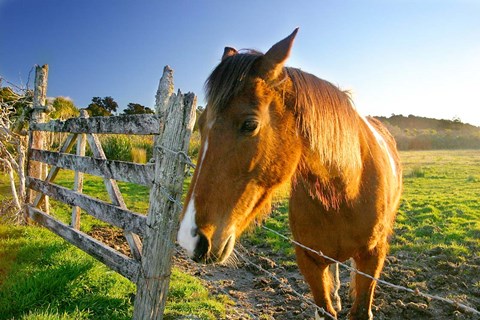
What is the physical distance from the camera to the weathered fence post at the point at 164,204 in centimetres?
263

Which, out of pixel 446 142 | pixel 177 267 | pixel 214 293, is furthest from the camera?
pixel 446 142

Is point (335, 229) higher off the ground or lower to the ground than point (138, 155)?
higher

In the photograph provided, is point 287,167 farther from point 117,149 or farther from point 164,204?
point 117,149

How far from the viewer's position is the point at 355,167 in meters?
2.59

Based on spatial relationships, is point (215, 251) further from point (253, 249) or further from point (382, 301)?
point (253, 249)

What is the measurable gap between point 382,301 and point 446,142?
44635mm

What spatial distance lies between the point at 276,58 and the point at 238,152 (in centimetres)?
63

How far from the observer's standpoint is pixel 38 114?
609 centimetres

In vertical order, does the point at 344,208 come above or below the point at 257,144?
below

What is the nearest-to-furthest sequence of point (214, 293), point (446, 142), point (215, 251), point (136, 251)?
point (215, 251)
point (136, 251)
point (214, 293)
point (446, 142)

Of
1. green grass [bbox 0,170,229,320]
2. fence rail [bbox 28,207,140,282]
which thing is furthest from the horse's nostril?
green grass [bbox 0,170,229,320]

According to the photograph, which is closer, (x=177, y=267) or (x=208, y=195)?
(x=208, y=195)

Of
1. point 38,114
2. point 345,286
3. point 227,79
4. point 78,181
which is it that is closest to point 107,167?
point 78,181

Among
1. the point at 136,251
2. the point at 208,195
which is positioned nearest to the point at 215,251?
the point at 208,195
